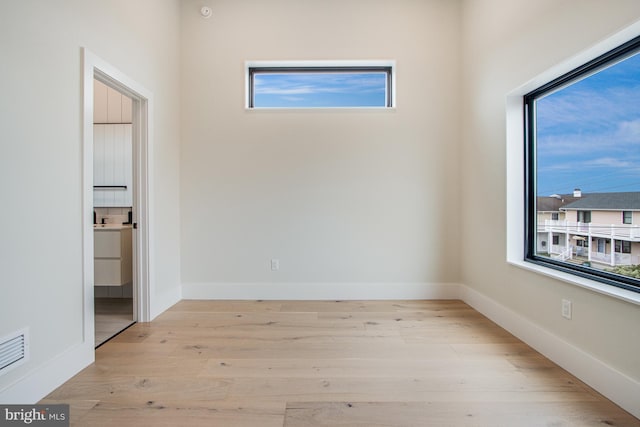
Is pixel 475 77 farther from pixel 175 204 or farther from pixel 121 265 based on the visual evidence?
pixel 121 265

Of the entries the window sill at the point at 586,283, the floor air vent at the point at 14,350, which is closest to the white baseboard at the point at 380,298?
the floor air vent at the point at 14,350

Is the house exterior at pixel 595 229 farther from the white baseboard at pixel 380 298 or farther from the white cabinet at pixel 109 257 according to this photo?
the white cabinet at pixel 109 257

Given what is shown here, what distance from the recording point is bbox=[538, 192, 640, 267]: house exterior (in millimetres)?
1821

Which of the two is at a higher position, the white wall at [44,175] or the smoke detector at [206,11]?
the smoke detector at [206,11]

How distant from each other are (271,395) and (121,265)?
2.34m

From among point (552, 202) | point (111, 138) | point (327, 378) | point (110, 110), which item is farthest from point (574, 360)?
point (110, 110)

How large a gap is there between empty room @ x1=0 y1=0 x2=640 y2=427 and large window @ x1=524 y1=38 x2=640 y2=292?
0.05 feet

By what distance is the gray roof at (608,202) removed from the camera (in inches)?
70.4

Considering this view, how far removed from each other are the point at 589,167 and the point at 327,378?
88.0 inches

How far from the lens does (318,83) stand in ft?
11.8

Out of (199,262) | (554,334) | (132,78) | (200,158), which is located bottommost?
(554,334)

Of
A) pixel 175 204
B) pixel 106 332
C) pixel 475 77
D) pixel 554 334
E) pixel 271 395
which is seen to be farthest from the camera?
pixel 175 204

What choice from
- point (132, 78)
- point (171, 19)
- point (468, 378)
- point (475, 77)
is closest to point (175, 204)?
point (132, 78)

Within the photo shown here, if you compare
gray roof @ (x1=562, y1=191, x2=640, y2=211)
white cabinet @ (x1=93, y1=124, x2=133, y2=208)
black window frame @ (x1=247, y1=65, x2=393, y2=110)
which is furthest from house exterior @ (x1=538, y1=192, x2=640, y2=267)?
white cabinet @ (x1=93, y1=124, x2=133, y2=208)
